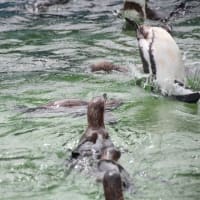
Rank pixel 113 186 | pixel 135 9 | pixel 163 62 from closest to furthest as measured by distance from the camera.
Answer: pixel 113 186 → pixel 163 62 → pixel 135 9

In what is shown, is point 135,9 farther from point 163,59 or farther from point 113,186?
point 113,186

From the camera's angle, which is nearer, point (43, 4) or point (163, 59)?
point (163, 59)

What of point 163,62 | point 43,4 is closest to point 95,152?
point 163,62

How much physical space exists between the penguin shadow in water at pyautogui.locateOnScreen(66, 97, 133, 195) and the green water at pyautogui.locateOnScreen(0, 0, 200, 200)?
3.5 inches

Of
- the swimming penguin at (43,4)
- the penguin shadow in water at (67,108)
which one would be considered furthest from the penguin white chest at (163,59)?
the swimming penguin at (43,4)

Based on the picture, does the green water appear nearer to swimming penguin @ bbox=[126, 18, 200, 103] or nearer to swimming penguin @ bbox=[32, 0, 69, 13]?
swimming penguin @ bbox=[126, 18, 200, 103]

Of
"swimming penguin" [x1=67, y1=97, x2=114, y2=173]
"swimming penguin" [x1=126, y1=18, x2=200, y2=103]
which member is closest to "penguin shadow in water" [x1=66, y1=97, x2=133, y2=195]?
"swimming penguin" [x1=67, y1=97, x2=114, y2=173]

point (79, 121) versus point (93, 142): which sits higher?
point (93, 142)

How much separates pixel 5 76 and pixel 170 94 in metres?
2.58

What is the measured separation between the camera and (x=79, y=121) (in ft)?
24.4

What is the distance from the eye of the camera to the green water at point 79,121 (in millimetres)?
5738

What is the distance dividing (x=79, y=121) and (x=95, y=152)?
1576 millimetres

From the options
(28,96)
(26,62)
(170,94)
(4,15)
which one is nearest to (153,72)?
(170,94)

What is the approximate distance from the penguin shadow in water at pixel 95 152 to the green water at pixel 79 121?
9 centimetres
